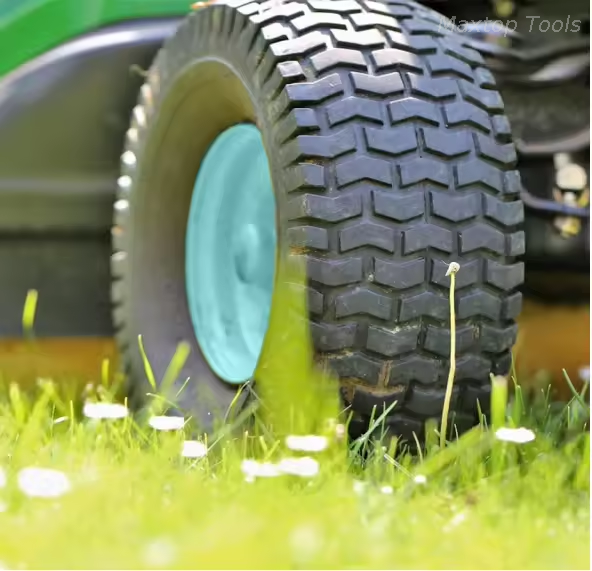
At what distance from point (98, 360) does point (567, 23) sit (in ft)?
3.77

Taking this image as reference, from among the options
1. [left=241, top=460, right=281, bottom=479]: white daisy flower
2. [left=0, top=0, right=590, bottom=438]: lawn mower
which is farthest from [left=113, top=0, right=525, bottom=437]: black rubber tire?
[left=241, top=460, right=281, bottom=479]: white daisy flower

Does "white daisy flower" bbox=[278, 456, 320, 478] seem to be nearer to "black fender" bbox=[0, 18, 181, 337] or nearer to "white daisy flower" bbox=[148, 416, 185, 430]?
"white daisy flower" bbox=[148, 416, 185, 430]

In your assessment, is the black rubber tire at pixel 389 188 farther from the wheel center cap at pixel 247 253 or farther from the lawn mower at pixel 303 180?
the wheel center cap at pixel 247 253

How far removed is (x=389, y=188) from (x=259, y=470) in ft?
1.37

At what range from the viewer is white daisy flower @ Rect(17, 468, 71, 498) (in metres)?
0.81

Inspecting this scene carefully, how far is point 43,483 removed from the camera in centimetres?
82

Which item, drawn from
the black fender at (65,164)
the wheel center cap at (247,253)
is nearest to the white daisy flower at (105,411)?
the wheel center cap at (247,253)

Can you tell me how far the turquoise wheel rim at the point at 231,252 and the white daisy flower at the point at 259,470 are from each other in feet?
1.86

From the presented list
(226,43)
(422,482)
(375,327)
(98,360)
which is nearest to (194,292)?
(98,360)

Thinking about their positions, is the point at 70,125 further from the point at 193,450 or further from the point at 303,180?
the point at 193,450

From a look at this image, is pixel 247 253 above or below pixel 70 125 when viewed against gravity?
below

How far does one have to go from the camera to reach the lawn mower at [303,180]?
1111 mm

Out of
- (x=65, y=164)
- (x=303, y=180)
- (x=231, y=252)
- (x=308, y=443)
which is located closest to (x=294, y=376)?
(x=308, y=443)

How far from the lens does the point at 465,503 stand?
0.89 m
